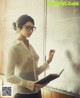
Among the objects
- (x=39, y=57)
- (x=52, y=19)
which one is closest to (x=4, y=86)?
(x=39, y=57)

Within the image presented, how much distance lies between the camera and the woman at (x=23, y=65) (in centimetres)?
156

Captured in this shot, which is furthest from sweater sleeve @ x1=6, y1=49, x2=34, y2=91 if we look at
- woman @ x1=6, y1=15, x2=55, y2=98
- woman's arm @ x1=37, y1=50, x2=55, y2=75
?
woman's arm @ x1=37, y1=50, x2=55, y2=75

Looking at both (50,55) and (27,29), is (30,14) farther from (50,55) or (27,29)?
(50,55)

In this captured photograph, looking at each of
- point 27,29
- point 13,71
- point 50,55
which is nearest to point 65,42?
point 50,55

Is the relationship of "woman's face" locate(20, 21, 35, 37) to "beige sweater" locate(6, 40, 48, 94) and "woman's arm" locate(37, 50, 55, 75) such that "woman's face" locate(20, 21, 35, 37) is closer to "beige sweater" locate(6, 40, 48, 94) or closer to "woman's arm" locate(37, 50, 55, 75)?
"beige sweater" locate(6, 40, 48, 94)

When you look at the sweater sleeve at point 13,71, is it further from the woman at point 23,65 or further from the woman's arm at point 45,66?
the woman's arm at point 45,66

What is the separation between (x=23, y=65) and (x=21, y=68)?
0.08 ft

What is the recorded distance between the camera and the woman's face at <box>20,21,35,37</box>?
1578 mm

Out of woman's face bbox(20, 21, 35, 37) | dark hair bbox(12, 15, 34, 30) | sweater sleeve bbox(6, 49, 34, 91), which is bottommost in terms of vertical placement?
sweater sleeve bbox(6, 49, 34, 91)

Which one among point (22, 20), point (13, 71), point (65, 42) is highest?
point (22, 20)

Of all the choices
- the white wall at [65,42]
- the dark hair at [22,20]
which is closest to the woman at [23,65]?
the dark hair at [22,20]

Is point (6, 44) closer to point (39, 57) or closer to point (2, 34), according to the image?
point (2, 34)

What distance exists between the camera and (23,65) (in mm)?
1571

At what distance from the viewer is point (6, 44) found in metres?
1.86
